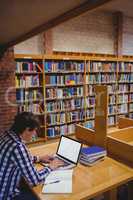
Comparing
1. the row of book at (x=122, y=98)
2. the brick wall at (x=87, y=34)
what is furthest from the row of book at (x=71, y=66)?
the row of book at (x=122, y=98)

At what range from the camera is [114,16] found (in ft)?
19.8

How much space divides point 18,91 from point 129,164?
9.38 ft

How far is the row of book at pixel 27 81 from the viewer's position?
4.35 m

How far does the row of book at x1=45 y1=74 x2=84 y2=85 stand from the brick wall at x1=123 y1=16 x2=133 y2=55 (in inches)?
81.1

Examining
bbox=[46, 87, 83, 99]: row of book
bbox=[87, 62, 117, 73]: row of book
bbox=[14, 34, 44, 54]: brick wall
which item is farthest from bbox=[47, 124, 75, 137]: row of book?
bbox=[14, 34, 44, 54]: brick wall

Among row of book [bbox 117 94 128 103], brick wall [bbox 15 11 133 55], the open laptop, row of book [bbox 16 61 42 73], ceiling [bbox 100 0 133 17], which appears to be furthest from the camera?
row of book [bbox 117 94 128 103]

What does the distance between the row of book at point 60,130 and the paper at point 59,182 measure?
2918 mm

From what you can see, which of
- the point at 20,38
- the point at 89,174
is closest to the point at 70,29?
the point at 20,38

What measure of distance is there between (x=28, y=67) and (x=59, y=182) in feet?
10.0

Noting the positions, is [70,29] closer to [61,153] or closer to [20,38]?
[20,38]

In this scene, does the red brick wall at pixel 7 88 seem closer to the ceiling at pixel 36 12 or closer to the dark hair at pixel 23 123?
the ceiling at pixel 36 12

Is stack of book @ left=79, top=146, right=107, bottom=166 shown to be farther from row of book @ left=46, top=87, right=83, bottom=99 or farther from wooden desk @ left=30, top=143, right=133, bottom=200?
row of book @ left=46, top=87, right=83, bottom=99

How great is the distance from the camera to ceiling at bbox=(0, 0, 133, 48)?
4.99 feet

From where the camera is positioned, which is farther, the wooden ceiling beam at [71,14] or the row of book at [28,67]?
the row of book at [28,67]
